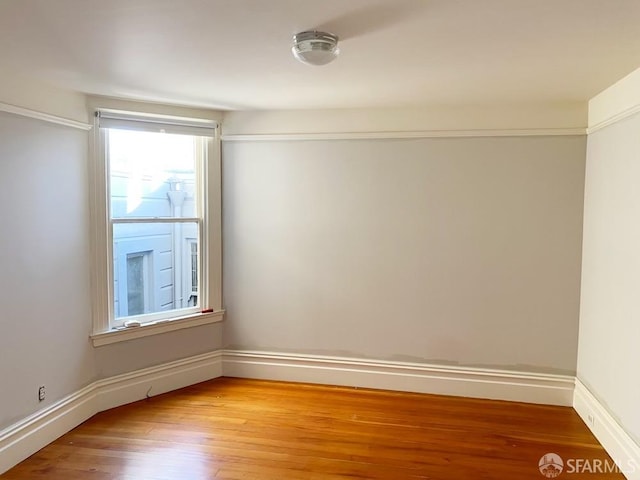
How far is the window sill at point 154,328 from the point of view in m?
3.39

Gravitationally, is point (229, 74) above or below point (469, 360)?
above

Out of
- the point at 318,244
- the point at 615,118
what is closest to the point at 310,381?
the point at 318,244

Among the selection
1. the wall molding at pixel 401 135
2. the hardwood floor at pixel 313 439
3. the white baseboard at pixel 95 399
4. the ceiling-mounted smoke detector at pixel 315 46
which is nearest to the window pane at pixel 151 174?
the wall molding at pixel 401 135

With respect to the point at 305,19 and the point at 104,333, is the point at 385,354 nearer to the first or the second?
the point at 104,333

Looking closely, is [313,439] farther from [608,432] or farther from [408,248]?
[608,432]

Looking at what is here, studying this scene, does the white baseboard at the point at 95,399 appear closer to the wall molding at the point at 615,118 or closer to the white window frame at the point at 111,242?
the white window frame at the point at 111,242

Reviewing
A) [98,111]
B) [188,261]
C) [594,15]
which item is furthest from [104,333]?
[594,15]

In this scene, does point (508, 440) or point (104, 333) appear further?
point (104, 333)

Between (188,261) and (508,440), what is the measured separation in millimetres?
2684

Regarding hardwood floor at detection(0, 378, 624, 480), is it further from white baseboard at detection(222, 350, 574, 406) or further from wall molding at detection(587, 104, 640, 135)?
wall molding at detection(587, 104, 640, 135)

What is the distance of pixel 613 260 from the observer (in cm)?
288

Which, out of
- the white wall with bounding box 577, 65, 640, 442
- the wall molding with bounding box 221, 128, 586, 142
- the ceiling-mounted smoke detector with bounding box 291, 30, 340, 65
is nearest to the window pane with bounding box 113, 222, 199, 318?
the wall molding with bounding box 221, 128, 586, 142

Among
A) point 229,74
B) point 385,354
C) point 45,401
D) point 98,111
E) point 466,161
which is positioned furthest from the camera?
point 385,354

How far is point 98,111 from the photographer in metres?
3.29
